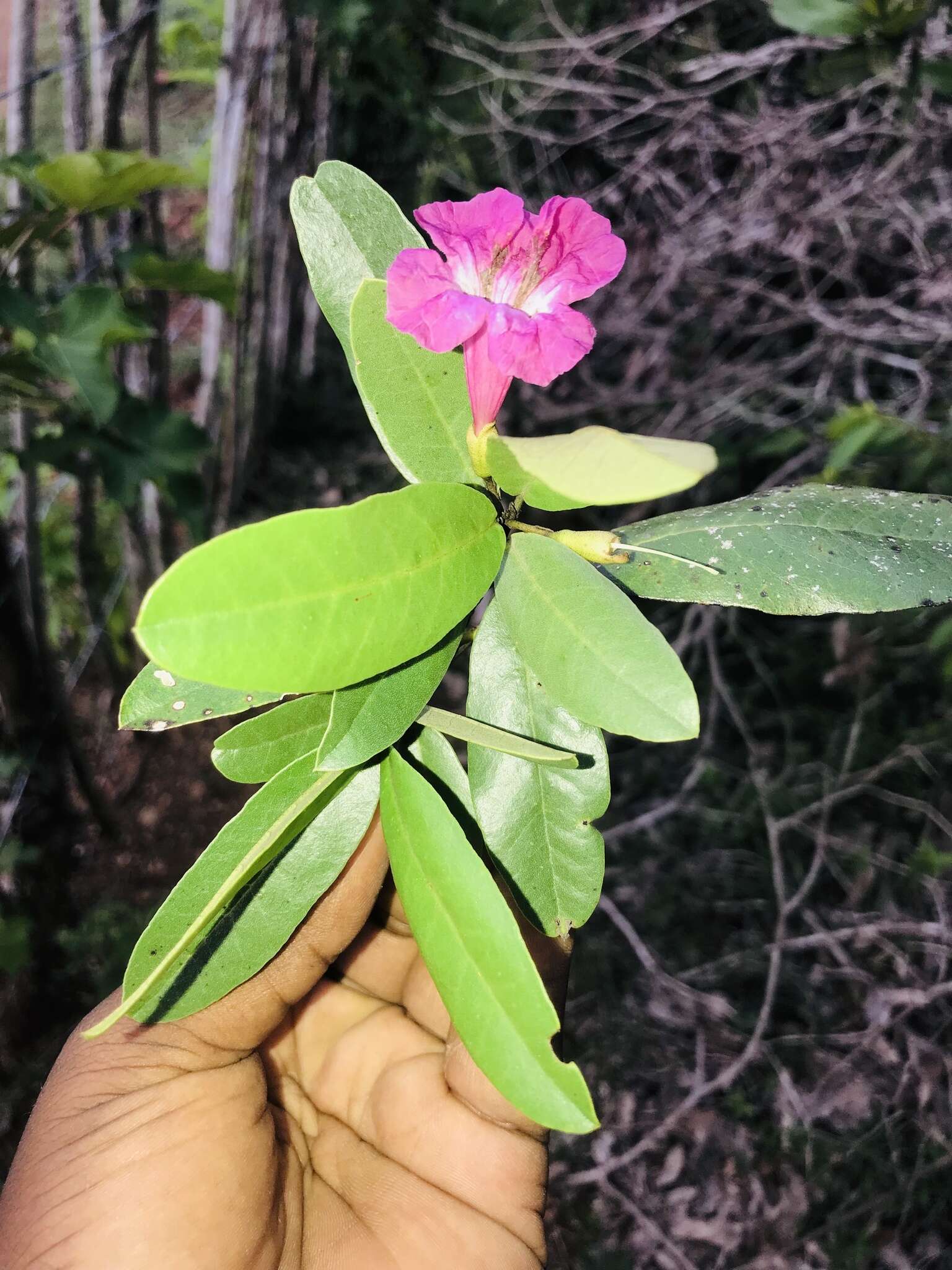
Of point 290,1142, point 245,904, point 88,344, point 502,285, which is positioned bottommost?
point 290,1142

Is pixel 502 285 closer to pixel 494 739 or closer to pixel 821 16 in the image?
pixel 494 739

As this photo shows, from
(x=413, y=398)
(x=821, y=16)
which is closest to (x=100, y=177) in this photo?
(x=413, y=398)

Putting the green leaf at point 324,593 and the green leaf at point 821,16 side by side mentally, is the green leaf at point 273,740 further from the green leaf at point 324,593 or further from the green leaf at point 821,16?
the green leaf at point 821,16

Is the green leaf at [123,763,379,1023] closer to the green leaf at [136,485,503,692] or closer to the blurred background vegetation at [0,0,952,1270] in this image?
the green leaf at [136,485,503,692]

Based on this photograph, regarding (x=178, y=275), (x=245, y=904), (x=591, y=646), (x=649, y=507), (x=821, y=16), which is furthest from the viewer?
(x=649, y=507)

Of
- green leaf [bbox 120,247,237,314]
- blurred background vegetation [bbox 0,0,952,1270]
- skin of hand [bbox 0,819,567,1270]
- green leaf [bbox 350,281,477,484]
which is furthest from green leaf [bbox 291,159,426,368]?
green leaf [bbox 120,247,237,314]

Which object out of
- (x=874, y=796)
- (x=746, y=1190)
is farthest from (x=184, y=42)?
(x=746, y=1190)
